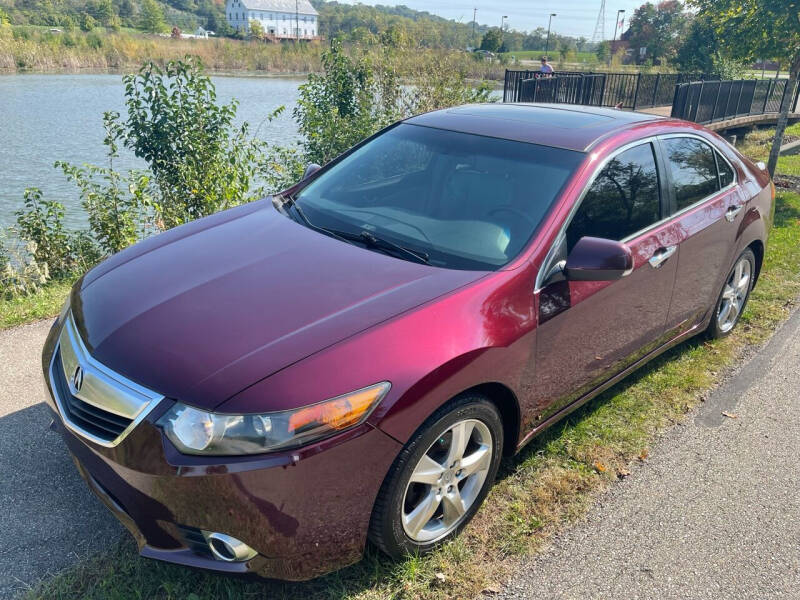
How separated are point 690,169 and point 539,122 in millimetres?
1082

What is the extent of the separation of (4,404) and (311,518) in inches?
97.7

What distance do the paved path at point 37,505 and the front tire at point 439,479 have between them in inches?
49.1

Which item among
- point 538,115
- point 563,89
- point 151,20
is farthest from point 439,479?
point 151,20

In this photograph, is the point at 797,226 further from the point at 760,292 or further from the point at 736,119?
the point at 736,119

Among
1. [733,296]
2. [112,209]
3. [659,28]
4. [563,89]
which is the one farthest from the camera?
[659,28]

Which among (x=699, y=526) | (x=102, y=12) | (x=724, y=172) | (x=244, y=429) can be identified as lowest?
(x=699, y=526)

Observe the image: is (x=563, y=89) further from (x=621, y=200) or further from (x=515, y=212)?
(x=515, y=212)

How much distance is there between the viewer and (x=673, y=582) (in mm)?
2730

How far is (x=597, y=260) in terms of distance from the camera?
9.41 ft

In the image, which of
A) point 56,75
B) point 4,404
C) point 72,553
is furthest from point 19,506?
point 56,75

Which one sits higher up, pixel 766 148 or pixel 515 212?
pixel 515 212

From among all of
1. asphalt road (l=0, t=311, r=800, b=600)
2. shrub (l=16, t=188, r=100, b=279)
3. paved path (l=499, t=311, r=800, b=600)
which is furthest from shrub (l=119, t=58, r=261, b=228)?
paved path (l=499, t=311, r=800, b=600)

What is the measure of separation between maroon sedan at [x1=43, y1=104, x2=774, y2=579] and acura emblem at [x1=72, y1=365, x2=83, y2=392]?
0.9 inches

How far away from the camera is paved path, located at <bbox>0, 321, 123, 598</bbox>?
2.64 m
